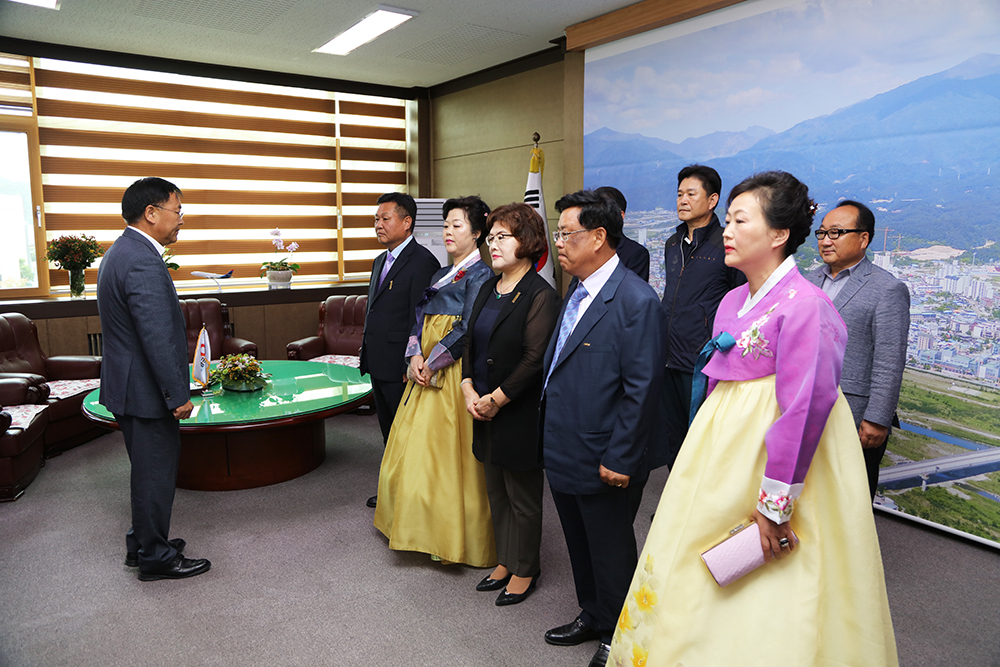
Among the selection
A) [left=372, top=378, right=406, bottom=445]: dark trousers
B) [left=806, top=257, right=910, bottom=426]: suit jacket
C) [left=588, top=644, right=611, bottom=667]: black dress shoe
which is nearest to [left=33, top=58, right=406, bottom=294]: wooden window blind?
[left=372, top=378, right=406, bottom=445]: dark trousers

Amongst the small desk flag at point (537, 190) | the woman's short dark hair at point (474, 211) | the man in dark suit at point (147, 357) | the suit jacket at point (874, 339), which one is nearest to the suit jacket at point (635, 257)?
the woman's short dark hair at point (474, 211)

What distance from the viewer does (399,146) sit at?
25.9ft

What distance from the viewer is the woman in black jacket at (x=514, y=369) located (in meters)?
2.53

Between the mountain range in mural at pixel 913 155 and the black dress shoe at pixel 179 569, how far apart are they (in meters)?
3.93

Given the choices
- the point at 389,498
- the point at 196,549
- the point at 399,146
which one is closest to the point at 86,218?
the point at 399,146

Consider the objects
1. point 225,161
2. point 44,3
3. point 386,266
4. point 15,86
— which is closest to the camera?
point 386,266

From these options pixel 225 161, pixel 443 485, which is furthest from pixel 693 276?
pixel 225 161

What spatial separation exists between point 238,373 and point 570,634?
2784 mm

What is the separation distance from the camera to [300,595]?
2.78 meters

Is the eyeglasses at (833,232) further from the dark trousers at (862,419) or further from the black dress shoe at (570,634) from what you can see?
the black dress shoe at (570,634)

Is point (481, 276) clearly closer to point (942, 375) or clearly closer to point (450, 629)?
point (450, 629)

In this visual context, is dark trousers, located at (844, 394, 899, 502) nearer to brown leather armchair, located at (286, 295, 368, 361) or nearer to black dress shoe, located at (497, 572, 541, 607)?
black dress shoe, located at (497, 572, 541, 607)

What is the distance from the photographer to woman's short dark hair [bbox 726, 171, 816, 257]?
1.62 meters

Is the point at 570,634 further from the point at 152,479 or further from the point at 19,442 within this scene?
the point at 19,442
